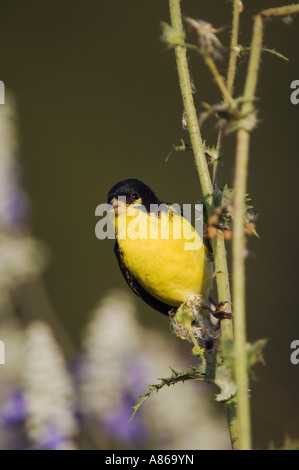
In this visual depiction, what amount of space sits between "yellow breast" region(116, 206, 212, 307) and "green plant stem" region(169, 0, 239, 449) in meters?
1.01

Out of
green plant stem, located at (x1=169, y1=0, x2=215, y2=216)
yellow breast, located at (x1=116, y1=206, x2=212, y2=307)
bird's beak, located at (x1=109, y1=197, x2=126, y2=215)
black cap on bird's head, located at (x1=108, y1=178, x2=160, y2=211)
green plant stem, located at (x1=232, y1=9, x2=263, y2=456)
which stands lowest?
green plant stem, located at (x1=232, y1=9, x2=263, y2=456)

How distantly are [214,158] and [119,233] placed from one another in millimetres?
1103

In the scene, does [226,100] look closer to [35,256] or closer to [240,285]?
[240,285]

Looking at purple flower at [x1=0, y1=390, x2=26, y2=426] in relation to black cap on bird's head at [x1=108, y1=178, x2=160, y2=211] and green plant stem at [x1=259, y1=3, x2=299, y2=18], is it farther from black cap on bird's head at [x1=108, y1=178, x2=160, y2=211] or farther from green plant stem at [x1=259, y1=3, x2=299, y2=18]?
green plant stem at [x1=259, y1=3, x2=299, y2=18]

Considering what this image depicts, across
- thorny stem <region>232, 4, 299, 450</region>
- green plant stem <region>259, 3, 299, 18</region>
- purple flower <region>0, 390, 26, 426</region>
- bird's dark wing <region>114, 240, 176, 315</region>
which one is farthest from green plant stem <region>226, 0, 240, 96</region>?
bird's dark wing <region>114, 240, 176, 315</region>

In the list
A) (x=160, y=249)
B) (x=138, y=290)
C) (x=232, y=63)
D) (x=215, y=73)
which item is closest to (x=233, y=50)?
(x=232, y=63)

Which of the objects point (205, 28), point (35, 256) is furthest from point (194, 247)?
point (205, 28)

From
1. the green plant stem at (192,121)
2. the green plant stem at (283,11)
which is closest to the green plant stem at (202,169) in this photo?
the green plant stem at (192,121)

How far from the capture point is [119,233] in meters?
1.93

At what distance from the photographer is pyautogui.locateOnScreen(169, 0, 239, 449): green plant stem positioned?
2.34ft

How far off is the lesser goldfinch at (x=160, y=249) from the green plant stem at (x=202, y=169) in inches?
39.7

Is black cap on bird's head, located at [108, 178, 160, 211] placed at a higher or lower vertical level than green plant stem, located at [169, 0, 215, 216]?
higher

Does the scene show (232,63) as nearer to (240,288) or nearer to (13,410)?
(240,288)

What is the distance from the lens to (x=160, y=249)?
1.79 meters
